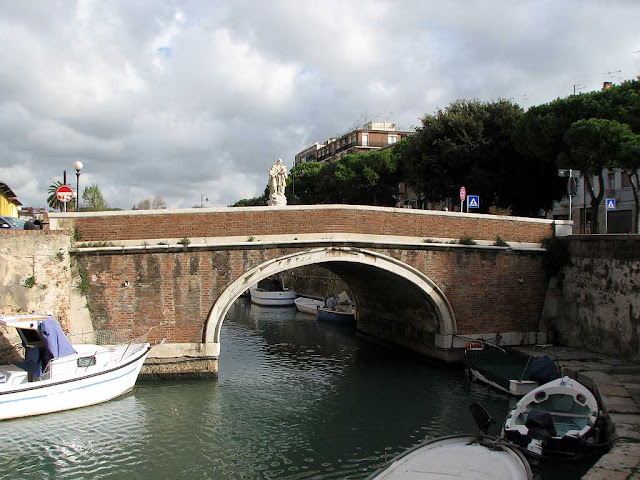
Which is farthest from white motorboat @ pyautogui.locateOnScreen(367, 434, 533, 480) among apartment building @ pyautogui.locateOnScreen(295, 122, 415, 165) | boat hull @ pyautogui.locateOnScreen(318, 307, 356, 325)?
apartment building @ pyautogui.locateOnScreen(295, 122, 415, 165)

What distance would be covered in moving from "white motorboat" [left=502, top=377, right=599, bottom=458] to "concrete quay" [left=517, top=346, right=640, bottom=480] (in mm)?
370

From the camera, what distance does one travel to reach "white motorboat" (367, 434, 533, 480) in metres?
6.51

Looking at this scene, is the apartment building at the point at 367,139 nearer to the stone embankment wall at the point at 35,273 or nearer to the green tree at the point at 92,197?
the green tree at the point at 92,197

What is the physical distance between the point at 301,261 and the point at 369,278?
176 inches


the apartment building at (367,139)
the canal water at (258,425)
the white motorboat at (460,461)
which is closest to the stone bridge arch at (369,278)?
the canal water at (258,425)

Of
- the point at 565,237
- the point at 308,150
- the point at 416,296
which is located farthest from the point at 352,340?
the point at 308,150

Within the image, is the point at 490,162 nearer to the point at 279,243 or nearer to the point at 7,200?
the point at 279,243

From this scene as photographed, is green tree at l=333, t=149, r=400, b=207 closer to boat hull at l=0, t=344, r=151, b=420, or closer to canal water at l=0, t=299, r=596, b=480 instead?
canal water at l=0, t=299, r=596, b=480

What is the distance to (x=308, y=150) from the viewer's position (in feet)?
270

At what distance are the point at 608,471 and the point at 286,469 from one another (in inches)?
189

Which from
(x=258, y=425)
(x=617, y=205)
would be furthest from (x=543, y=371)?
(x=617, y=205)

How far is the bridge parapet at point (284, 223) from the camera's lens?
1350cm

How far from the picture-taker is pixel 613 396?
10664 millimetres

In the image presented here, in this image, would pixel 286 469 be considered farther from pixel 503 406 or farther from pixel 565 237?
pixel 565 237
